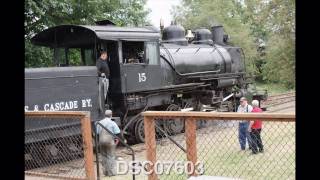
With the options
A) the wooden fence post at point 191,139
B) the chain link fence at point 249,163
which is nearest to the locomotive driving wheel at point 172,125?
the chain link fence at point 249,163

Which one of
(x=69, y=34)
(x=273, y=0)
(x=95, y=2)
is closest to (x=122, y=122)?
(x=69, y=34)

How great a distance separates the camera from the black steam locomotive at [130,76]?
350 inches

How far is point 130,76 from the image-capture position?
35.1ft

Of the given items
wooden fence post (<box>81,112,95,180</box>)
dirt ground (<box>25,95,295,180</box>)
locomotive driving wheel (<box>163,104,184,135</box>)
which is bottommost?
dirt ground (<box>25,95,295,180</box>)

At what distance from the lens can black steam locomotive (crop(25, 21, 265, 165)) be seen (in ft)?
29.2

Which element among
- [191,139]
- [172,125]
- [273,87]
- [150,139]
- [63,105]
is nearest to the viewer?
[191,139]

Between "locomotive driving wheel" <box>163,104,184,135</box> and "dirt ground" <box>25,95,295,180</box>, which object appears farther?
"locomotive driving wheel" <box>163,104,184,135</box>

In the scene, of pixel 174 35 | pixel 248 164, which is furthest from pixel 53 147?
pixel 174 35

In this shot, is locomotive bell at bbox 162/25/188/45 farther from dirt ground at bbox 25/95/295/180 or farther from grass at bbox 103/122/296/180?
grass at bbox 103/122/296/180

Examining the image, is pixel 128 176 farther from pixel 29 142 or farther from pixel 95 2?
pixel 95 2

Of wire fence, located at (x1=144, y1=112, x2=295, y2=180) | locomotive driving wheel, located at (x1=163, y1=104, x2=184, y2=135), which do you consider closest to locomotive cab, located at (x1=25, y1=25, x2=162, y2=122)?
locomotive driving wheel, located at (x1=163, y1=104, x2=184, y2=135)

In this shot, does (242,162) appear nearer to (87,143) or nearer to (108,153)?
(108,153)

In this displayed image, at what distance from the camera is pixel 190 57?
13.6m
